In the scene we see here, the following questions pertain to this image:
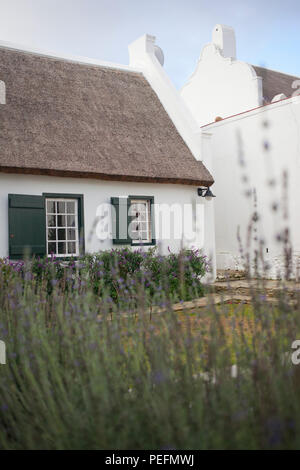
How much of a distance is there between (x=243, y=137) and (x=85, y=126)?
4.03 metres

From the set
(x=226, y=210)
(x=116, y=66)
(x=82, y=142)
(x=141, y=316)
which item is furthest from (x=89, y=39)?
(x=141, y=316)

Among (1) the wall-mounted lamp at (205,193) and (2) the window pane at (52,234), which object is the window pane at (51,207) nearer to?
(2) the window pane at (52,234)

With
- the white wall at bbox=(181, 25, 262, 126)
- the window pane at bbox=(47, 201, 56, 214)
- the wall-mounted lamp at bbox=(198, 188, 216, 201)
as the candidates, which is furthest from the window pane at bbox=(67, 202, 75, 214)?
the white wall at bbox=(181, 25, 262, 126)

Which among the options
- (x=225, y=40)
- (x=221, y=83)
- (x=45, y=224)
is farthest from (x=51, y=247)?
(x=225, y=40)

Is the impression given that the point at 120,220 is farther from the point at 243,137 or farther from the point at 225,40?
the point at 225,40

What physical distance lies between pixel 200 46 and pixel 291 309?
14.4 metres

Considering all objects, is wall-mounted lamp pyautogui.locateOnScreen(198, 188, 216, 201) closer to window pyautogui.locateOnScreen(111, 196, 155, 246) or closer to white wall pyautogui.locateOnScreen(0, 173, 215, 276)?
white wall pyautogui.locateOnScreen(0, 173, 215, 276)

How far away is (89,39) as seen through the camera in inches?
467

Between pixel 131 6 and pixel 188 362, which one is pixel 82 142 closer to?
pixel 131 6

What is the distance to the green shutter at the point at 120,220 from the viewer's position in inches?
363

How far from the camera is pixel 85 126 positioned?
9.55 metres

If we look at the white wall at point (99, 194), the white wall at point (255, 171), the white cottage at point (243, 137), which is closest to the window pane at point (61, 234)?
the white wall at point (99, 194)

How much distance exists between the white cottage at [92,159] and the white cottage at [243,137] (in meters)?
1.21

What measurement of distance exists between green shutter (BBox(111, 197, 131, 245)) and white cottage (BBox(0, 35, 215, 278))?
20mm
